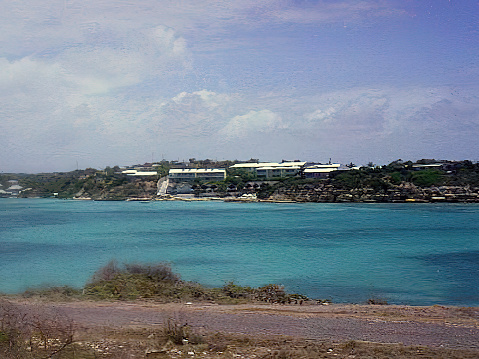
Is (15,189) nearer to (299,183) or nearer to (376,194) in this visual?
(299,183)

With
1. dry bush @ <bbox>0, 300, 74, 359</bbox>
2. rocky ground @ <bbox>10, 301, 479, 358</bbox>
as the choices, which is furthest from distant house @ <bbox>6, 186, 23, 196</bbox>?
dry bush @ <bbox>0, 300, 74, 359</bbox>

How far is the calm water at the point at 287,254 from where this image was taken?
16328 mm

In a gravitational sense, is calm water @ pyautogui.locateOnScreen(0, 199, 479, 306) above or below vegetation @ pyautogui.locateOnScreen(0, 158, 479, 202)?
below

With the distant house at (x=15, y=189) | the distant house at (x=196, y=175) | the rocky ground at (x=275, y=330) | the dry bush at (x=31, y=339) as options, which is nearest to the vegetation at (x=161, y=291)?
the rocky ground at (x=275, y=330)

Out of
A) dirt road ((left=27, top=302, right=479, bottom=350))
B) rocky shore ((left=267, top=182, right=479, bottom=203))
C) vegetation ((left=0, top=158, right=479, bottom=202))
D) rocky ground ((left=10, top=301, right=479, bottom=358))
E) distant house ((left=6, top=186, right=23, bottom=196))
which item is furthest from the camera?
distant house ((left=6, top=186, right=23, bottom=196))

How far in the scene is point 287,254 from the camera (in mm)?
25000

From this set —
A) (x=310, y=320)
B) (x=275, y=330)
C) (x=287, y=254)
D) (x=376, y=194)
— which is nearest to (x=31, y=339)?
(x=275, y=330)

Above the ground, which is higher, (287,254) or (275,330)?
(275,330)

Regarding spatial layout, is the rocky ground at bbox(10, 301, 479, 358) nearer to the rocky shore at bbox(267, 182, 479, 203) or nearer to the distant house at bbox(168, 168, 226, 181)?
the rocky shore at bbox(267, 182, 479, 203)

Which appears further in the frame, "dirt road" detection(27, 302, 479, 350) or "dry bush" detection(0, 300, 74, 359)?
"dirt road" detection(27, 302, 479, 350)

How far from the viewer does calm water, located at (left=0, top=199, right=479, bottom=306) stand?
1633 cm

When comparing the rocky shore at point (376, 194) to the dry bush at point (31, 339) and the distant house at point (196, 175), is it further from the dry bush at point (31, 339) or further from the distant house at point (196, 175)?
the dry bush at point (31, 339)

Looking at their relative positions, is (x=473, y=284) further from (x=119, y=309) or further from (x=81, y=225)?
(x=81, y=225)

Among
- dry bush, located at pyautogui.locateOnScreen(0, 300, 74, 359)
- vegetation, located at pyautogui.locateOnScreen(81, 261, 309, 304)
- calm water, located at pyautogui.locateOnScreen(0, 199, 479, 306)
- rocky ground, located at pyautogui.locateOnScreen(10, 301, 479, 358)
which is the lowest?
calm water, located at pyautogui.locateOnScreen(0, 199, 479, 306)
